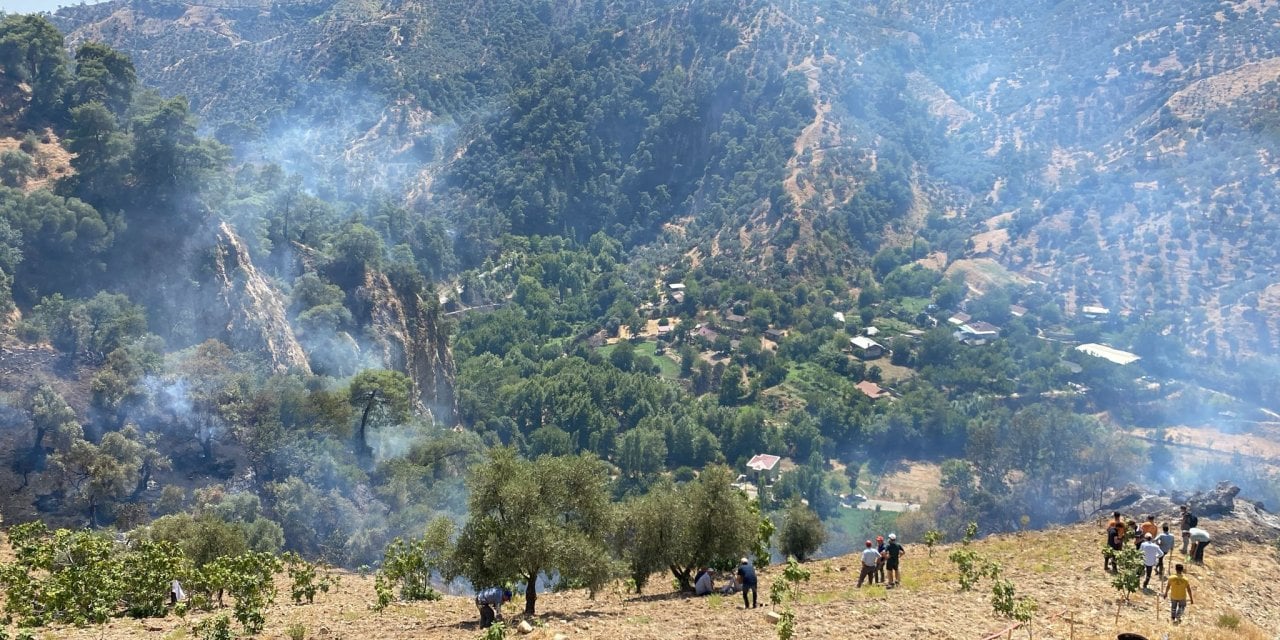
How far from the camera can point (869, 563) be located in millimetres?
24922

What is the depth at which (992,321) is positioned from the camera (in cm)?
8856

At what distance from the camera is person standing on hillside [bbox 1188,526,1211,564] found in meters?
26.0

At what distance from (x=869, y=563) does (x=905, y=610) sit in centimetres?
309

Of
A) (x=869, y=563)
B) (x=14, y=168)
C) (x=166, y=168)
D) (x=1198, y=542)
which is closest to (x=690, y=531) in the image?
(x=869, y=563)

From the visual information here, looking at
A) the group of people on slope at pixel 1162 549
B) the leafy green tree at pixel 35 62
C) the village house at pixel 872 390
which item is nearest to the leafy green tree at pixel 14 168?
the leafy green tree at pixel 35 62

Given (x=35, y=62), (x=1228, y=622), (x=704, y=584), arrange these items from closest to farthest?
(x=1228, y=622) → (x=704, y=584) → (x=35, y=62)

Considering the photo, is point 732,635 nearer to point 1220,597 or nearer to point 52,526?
point 1220,597

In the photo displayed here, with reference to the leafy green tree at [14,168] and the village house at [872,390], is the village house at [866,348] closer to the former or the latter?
the village house at [872,390]

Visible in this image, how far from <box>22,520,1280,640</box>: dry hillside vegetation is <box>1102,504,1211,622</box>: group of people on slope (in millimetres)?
406

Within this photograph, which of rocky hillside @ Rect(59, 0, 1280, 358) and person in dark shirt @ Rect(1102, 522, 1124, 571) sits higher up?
rocky hillside @ Rect(59, 0, 1280, 358)

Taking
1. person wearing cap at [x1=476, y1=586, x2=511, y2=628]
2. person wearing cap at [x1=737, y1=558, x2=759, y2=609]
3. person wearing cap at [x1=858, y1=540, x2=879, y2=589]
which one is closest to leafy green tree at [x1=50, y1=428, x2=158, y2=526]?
person wearing cap at [x1=476, y1=586, x2=511, y2=628]

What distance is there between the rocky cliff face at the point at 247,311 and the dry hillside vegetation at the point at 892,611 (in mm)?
24659

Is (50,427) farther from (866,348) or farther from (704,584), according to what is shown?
(866,348)

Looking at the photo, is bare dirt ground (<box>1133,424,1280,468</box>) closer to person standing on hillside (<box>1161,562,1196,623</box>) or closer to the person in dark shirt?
the person in dark shirt
